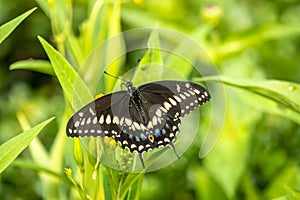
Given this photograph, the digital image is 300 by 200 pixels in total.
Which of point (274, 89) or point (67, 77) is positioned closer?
point (67, 77)

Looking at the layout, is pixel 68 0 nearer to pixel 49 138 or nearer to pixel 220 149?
pixel 220 149

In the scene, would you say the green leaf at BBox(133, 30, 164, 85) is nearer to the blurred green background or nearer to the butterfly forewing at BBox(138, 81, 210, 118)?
the butterfly forewing at BBox(138, 81, 210, 118)

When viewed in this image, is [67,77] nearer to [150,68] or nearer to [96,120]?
[96,120]

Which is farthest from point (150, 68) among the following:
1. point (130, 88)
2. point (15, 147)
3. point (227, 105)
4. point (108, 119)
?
point (227, 105)

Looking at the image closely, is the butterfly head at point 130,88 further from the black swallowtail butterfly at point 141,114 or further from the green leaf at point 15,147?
the green leaf at point 15,147

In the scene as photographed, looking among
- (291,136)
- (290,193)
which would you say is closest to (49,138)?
(291,136)

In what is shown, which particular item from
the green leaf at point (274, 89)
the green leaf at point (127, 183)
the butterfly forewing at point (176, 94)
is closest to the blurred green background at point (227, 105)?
the green leaf at point (274, 89)

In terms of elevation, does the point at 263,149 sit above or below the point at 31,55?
below
